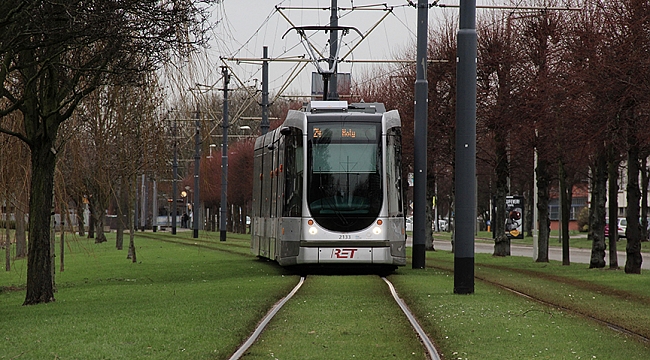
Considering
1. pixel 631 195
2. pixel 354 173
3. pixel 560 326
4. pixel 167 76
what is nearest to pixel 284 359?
pixel 560 326

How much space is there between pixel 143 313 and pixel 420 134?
1417 cm

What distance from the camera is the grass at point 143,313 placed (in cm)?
1129

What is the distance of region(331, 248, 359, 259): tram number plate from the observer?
2453cm

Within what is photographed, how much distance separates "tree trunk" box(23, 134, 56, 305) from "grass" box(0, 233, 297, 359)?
0.39 m

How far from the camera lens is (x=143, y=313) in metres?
15.5

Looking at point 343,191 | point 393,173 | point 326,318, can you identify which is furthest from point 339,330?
point 393,173

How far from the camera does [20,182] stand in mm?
19641

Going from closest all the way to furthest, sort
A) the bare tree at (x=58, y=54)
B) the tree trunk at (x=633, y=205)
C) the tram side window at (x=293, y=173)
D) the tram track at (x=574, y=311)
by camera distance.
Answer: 1. the tram track at (x=574, y=311)
2. the bare tree at (x=58, y=54)
3. the tram side window at (x=293, y=173)
4. the tree trunk at (x=633, y=205)

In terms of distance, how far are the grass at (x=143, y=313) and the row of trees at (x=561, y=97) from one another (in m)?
7.51

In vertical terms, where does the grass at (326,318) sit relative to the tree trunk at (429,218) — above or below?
below

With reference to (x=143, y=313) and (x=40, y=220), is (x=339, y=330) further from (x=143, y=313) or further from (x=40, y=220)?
(x=40, y=220)

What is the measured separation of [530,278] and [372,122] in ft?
16.1

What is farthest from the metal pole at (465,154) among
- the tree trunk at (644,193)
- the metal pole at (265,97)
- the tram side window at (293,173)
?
the metal pole at (265,97)

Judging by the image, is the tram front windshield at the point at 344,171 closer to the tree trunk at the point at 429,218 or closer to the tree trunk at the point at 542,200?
the tree trunk at the point at 542,200
